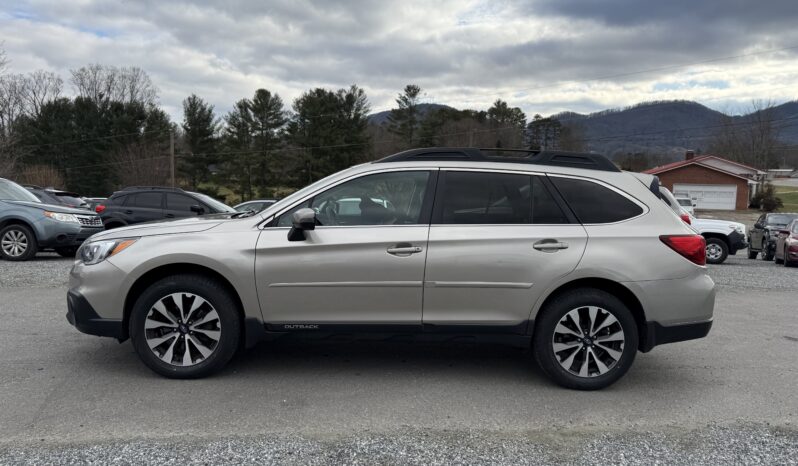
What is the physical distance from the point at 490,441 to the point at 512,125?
241ft

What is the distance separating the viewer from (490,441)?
3398 mm

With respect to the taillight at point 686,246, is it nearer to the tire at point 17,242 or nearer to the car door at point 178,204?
the tire at point 17,242

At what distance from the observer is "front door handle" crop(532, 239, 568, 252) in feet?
13.8

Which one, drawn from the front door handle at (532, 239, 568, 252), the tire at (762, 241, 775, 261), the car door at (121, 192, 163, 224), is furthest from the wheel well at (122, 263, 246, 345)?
the tire at (762, 241, 775, 261)

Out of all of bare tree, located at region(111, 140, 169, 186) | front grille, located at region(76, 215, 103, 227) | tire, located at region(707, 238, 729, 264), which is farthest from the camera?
bare tree, located at region(111, 140, 169, 186)

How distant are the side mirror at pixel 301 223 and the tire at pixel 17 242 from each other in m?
9.46

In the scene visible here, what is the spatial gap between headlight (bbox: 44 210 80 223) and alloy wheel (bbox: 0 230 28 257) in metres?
0.64

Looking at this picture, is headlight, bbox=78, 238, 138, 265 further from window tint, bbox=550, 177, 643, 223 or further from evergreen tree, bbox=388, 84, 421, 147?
evergreen tree, bbox=388, 84, 421, 147

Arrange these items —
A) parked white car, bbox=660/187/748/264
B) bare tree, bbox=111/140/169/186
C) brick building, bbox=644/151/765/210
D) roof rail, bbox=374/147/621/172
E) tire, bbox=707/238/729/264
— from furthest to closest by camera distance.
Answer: bare tree, bbox=111/140/169/186 < brick building, bbox=644/151/765/210 < tire, bbox=707/238/729/264 < parked white car, bbox=660/187/748/264 < roof rail, bbox=374/147/621/172

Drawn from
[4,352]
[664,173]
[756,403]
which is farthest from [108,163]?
[756,403]

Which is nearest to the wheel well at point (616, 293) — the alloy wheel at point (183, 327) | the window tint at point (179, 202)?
the alloy wheel at point (183, 327)

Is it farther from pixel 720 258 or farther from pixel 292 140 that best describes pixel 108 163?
pixel 720 258

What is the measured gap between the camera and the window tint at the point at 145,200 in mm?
14508

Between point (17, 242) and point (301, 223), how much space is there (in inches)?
389
